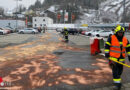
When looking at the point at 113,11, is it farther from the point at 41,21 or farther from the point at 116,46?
the point at 116,46

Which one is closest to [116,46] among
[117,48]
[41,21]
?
[117,48]

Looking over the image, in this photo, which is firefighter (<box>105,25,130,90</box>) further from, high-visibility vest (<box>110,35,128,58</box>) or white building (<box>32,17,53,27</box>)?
→ white building (<box>32,17,53,27</box>)

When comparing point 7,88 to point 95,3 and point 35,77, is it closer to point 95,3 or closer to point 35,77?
point 35,77

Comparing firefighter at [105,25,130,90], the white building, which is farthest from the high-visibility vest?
the white building

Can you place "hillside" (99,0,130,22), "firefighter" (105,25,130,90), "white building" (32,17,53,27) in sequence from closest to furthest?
"firefighter" (105,25,130,90) < "white building" (32,17,53,27) < "hillside" (99,0,130,22)

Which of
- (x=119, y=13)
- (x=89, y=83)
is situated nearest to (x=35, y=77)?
(x=89, y=83)

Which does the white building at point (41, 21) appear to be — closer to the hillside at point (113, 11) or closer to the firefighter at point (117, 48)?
the hillside at point (113, 11)

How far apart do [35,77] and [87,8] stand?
150714 millimetres

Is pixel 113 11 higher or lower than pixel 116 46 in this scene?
higher

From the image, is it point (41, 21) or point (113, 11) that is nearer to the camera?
point (41, 21)

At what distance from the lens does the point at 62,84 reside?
508 cm

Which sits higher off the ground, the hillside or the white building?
the hillside

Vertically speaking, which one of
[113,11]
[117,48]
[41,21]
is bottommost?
[117,48]

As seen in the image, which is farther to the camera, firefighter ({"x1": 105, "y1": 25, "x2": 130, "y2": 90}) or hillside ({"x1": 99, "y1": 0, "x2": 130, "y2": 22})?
hillside ({"x1": 99, "y1": 0, "x2": 130, "y2": 22})
